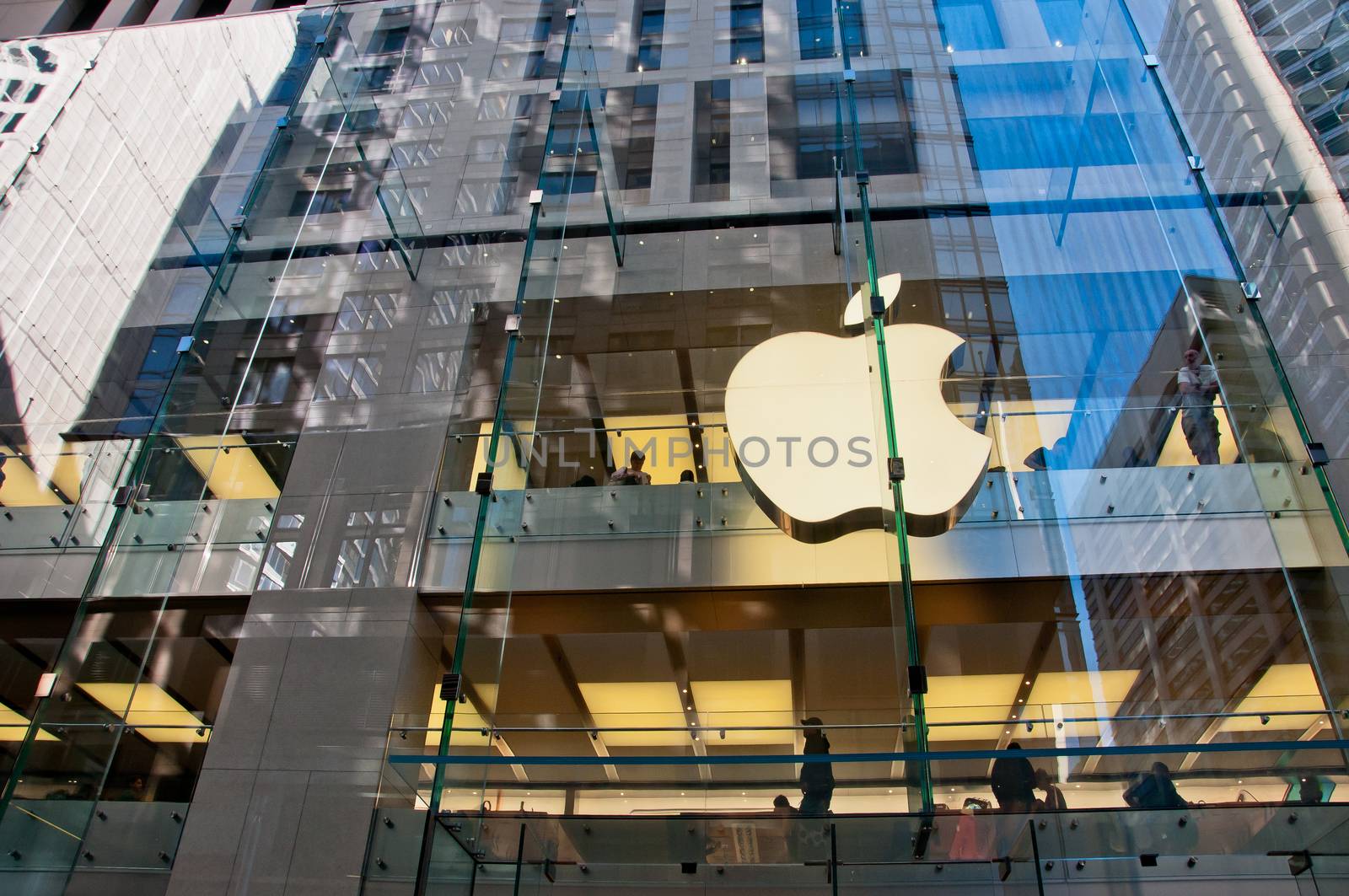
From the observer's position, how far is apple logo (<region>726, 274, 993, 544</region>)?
5.66 metres

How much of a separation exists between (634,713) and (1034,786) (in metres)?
2.31

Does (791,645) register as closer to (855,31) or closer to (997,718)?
(997,718)

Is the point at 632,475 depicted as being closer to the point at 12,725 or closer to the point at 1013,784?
the point at 1013,784

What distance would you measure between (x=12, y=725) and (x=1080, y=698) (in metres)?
7.12

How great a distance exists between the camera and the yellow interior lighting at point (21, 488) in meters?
8.34

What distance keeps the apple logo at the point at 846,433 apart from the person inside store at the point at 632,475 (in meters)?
0.71

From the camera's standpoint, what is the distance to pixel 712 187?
10383mm

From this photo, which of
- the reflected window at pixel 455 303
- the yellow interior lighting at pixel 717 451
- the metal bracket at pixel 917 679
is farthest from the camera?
the reflected window at pixel 455 303

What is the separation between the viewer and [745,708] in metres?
5.82

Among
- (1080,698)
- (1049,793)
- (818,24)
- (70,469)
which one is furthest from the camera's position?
(818,24)

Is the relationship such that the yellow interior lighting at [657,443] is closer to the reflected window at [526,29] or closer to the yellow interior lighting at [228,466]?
the yellow interior lighting at [228,466]

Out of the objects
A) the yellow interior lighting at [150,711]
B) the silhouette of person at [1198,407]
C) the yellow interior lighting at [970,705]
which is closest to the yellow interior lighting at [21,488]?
the yellow interior lighting at [150,711]

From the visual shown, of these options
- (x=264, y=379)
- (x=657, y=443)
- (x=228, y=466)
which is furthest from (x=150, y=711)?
(x=657, y=443)

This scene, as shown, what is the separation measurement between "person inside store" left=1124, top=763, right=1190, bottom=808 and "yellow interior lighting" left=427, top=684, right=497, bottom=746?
3.11m
